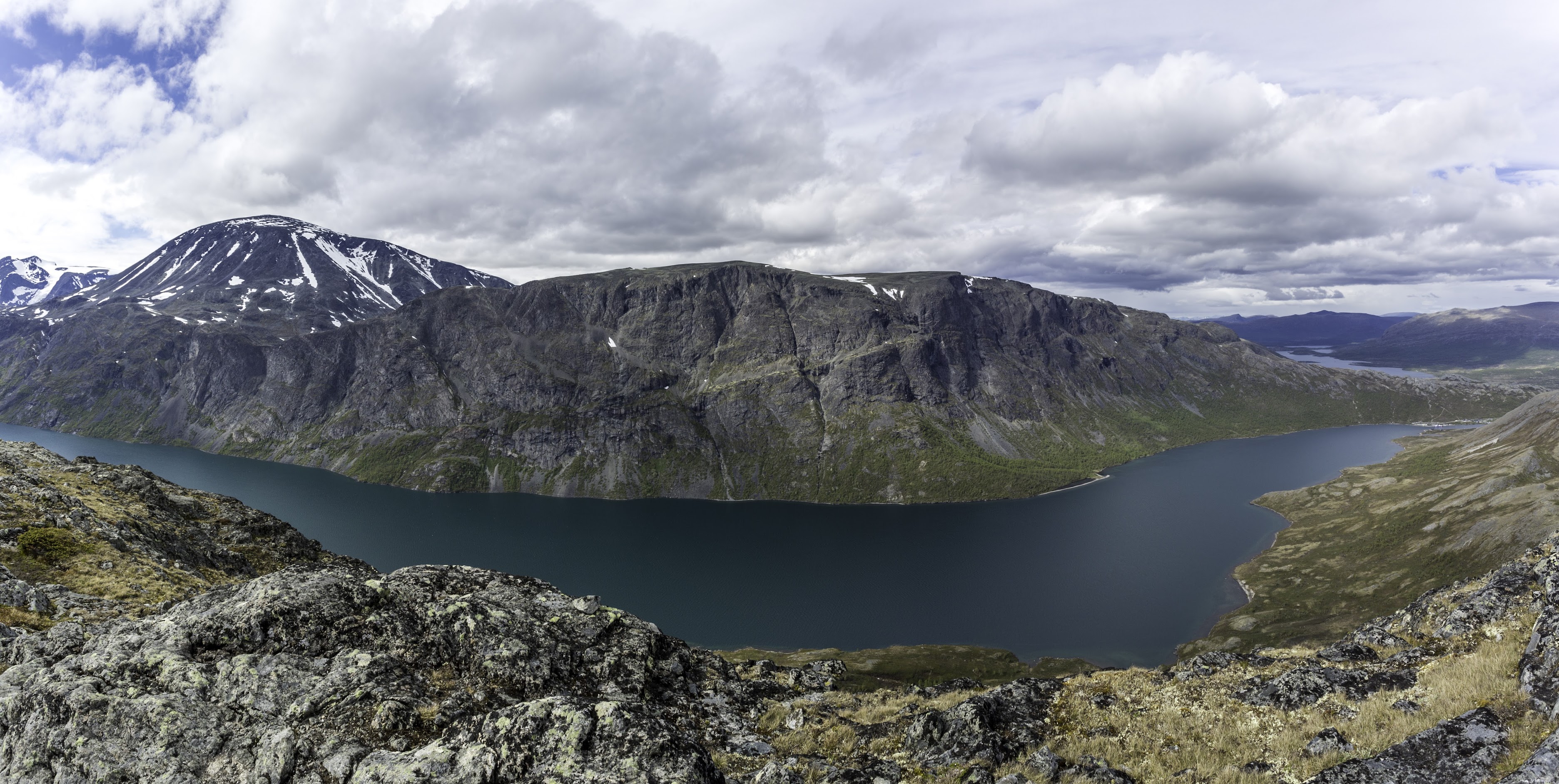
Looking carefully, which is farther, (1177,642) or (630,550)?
(630,550)

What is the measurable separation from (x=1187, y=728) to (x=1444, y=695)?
625cm

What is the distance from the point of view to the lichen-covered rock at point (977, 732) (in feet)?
54.3

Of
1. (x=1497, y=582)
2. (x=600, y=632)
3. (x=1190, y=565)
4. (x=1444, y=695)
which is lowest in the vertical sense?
(x=1190, y=565)

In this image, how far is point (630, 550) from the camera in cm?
18588

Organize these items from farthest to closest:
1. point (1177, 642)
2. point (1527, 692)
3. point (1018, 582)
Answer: point (1018, 582) < point (1177, 642) < point (1527, 692)

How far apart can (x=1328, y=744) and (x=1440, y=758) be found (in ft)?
9.68

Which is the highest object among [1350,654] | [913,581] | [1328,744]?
[1328,744]

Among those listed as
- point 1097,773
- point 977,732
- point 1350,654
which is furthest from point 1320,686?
point 977,732

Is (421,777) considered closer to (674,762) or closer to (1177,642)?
(674,762)

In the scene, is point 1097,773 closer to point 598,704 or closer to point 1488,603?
point 598,704

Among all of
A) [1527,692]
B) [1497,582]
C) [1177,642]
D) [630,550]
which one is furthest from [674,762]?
[630,550]

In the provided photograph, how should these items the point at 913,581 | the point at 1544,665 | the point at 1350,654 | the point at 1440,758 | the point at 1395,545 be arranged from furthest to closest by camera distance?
the point at 913,581, the point at 1395,545, the point at 1350,654, the point at 1544,665, the point at 1440,758

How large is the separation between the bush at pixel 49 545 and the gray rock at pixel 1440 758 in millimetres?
49217

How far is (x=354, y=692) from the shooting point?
1400 centimetres
